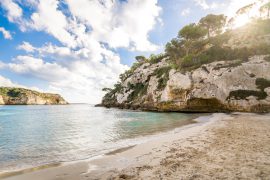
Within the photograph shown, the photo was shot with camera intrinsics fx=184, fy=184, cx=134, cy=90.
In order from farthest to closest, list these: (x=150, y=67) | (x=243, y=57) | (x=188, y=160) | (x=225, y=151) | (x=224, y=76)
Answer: (x=150, y=67) → (x=243, y=57) → (x=224, y=76) → (x=225, y=151) → (x=188, y=160)

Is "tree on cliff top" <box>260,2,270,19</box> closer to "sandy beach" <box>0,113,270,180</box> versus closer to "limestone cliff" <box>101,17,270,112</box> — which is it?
"limestone cliff" <box>101,17,270,112</box>

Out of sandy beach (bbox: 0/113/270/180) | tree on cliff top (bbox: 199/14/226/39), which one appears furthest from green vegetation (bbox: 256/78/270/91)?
tree on cliff top (bbox: 199/14/226/39)

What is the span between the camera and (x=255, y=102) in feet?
91.8

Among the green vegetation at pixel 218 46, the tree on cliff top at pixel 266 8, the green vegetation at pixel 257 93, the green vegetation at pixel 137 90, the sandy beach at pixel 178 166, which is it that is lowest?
the sandy beach at pixel 178 166

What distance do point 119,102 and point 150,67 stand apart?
1881cm

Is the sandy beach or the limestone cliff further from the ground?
the limestone cliff

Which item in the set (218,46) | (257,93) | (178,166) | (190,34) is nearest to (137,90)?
(190,34)

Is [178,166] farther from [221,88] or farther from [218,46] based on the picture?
[218,46]

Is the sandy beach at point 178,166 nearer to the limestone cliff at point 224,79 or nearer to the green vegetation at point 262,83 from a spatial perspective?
the limestone cliff at point 224,79

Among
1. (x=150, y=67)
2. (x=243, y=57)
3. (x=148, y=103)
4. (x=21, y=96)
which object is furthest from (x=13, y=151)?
(x=21, y=96)

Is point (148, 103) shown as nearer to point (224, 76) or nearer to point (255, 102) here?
point (224, 76)

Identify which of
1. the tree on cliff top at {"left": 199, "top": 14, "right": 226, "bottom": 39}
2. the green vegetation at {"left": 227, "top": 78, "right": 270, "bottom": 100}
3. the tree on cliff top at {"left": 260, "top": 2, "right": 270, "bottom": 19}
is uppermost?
the tree on cliff top at {"left": 260, "top": 2, "right": 270, "bottom": 19}

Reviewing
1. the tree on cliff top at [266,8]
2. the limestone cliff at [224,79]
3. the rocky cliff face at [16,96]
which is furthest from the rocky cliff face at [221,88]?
the rocky cliff face at [16,96]

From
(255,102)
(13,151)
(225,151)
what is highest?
(255,102)
